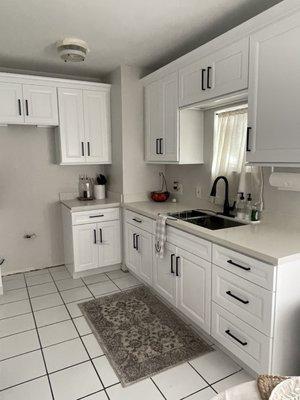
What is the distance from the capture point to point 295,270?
1.58 m

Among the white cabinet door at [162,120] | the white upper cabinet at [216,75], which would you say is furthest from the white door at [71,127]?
the white upper cabinet at [216,75]

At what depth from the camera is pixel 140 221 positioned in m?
2.98

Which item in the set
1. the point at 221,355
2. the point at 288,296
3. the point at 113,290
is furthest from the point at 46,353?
the point at 288,296

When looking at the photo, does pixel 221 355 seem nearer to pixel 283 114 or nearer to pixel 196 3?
pixel 283 114

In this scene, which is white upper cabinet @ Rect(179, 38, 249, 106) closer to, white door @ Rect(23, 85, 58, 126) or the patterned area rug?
white door @ Rect(23, 85, 58, 126)

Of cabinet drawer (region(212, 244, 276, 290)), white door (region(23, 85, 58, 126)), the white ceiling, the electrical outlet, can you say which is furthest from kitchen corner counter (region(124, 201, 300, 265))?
white door (region(23, 85, 58, 126))

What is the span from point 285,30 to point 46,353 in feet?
8.82

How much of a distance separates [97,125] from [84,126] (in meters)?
0.17

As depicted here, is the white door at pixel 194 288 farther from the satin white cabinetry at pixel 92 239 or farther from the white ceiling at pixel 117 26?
the white ceiling at pixel 117 26

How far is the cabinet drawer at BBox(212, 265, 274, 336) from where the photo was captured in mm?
1581

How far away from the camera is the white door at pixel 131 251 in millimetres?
3140

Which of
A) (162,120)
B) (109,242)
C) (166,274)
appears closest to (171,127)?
(162,120)

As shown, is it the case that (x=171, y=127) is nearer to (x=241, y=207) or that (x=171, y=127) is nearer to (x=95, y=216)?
(x=241, y=207)

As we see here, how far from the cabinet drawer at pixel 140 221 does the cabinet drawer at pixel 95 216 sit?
0.59ft
